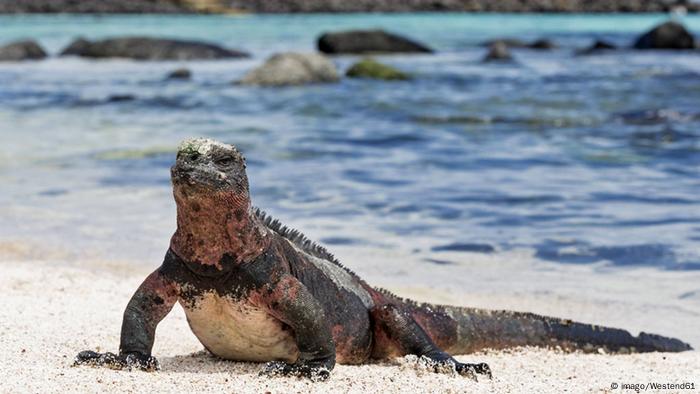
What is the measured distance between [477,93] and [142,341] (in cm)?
1849

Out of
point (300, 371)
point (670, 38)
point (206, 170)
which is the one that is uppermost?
point (206, 170)

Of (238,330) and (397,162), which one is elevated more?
(238,330)

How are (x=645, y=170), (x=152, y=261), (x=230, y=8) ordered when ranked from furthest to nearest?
(x=230, y=8) < (x=645, y=170) < (x=152, y=261)

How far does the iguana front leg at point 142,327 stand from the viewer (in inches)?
169

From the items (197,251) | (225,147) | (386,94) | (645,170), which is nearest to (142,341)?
(197,251)

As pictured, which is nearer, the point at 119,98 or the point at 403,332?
the point at 403,332

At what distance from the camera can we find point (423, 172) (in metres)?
12.1

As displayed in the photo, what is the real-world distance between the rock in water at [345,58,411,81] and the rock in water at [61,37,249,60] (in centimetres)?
854

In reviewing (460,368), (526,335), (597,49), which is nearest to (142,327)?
(460,368)

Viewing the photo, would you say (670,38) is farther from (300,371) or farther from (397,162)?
(300,371)

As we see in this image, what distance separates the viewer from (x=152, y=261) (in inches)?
305

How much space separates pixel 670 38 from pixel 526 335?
3402 centimetres

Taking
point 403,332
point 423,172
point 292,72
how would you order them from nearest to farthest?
1. point 403,332
2. point 423,172
3. point 292,72

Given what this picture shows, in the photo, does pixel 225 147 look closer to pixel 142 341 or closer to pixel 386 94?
pixel 142 341
